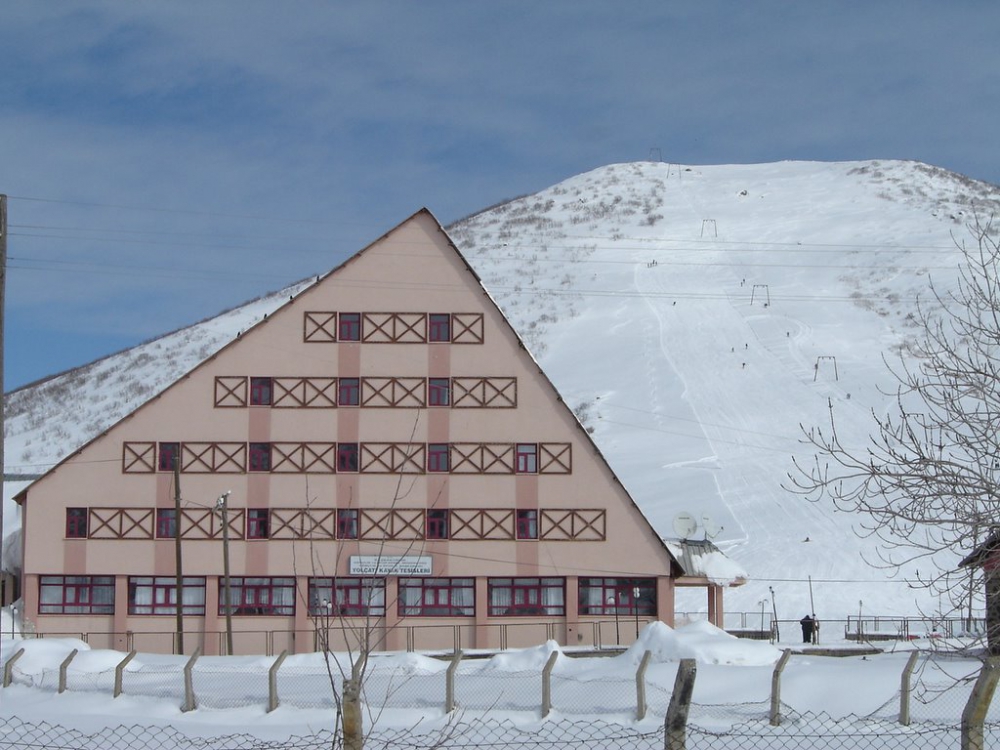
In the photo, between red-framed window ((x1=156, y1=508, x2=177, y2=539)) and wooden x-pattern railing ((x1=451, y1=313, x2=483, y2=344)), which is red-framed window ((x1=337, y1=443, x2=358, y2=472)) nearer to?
wooden x-pattern railing ((x1=451, y1=313, x2=483, y2=344))

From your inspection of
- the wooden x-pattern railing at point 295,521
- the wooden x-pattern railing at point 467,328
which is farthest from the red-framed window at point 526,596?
the wooden x-pattern railing at point 467,328

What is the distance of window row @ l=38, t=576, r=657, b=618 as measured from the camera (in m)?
44.5

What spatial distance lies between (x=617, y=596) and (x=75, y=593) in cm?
1879

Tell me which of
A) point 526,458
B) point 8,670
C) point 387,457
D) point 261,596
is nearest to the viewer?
point 8,670

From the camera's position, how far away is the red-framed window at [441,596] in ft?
146

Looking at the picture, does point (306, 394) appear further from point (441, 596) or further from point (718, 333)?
point (718, 333)

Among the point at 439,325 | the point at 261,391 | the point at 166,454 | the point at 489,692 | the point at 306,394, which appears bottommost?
the point at 489,692

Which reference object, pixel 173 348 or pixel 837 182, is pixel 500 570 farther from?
pixel 837 182

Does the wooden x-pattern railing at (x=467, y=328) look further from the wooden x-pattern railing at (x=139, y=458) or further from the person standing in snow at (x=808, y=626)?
the person standing in snow at (x=808, y=626)

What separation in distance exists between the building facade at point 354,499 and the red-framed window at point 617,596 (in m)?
0.07

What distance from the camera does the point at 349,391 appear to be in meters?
45.6

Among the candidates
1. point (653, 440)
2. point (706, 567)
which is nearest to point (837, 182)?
point (653, 440)

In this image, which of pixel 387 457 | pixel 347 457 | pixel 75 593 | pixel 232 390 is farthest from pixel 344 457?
pixel 75 593

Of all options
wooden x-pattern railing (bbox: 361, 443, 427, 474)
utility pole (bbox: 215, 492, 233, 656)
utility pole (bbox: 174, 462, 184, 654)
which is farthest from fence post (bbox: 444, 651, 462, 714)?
wooden x-pattern railing (bbox: 361, 443, 427, 474)
